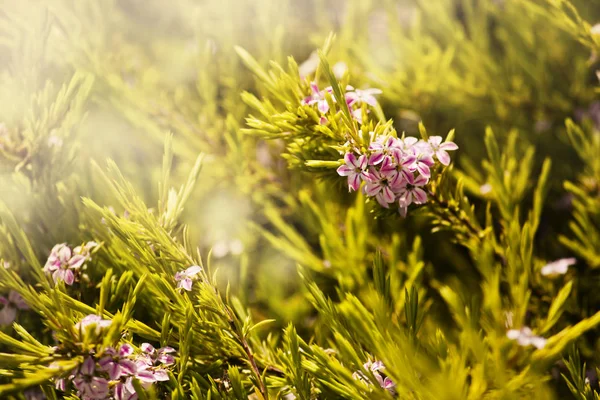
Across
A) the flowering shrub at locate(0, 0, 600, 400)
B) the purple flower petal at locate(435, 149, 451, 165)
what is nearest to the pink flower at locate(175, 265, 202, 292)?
the flowering shrub at locate(0, 0, 600, 400)

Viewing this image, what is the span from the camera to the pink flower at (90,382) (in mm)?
365

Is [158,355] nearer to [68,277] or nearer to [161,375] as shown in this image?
[161,375]

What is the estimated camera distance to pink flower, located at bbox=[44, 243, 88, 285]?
1.59ft

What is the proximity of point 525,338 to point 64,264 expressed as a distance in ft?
1.58

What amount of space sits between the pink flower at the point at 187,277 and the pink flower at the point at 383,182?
168mm

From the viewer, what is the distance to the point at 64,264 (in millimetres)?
495

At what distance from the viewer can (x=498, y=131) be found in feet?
2.40

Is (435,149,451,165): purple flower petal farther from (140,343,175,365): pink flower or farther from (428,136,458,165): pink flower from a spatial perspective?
(140,343,175,365): pink flower

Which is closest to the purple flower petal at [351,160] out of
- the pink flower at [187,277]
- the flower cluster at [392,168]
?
the flower cluster at [392,168]

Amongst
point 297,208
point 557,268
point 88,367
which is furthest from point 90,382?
point 557,268

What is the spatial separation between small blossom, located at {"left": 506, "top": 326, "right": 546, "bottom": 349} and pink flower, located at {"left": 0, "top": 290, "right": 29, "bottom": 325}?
20.7 inches

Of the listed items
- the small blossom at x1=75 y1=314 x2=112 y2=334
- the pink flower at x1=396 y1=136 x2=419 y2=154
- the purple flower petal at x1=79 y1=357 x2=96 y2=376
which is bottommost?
the purple flower petal at x1=79 y1=357 x2=96 y2=376

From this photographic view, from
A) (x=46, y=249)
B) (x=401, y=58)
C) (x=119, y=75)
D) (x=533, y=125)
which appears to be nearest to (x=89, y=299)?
(x=46, y=249)

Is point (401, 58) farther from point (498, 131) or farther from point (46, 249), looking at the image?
point (46, 249)
